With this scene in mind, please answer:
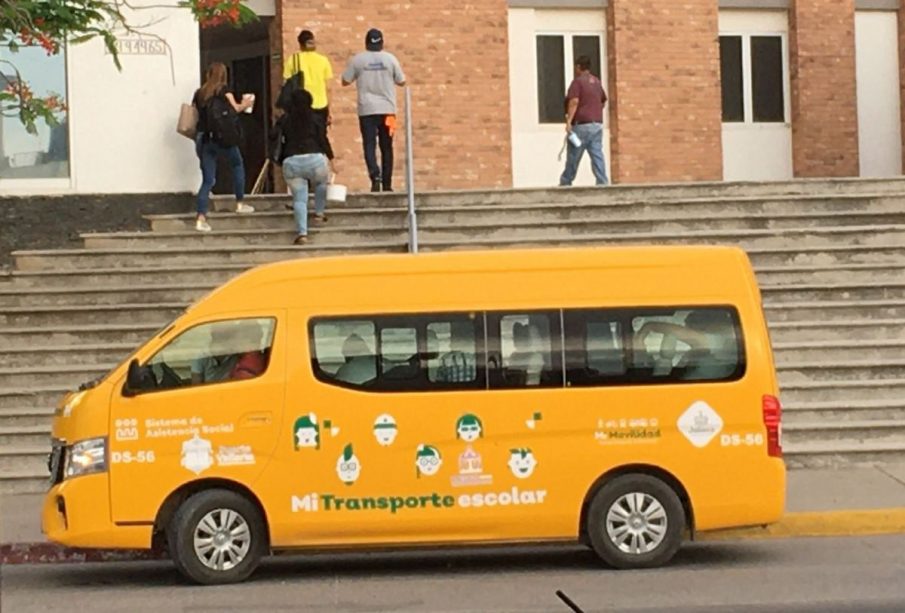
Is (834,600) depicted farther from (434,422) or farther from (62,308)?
(62,308)

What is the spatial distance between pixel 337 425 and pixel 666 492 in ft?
6.62

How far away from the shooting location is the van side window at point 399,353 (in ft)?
37.2

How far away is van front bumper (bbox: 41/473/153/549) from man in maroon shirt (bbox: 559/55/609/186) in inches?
426

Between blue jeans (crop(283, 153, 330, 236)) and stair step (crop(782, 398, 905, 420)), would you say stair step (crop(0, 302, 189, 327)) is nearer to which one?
blue jeans (crop(283, 153, 330, 236))

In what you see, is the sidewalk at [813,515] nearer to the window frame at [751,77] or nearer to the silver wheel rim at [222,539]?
the silver wheel rim at [222,539]

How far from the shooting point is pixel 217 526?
1115 cm

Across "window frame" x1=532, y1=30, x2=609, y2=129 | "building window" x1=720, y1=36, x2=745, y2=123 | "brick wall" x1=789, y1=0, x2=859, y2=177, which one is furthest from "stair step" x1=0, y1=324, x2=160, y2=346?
"brick wall" x1=789, y1=0, x2=859, y2=177

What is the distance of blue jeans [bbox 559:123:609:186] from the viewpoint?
21.0 meters

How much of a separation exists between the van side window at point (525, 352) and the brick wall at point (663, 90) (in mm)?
14181

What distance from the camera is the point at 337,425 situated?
11.2 meters

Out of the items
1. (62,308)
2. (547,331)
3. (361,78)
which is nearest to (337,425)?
(547,331)

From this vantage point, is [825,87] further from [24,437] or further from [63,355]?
[24,437]

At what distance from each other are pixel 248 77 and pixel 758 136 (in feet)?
23.7

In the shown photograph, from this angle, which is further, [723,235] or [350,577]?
[723,235]
